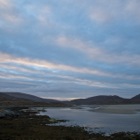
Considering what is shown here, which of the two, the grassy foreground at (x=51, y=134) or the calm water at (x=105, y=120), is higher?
the calm water at (x=105, y=120)

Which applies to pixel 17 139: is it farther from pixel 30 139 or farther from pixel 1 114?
pixel 1 114

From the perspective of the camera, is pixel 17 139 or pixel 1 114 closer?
pixel 17 139

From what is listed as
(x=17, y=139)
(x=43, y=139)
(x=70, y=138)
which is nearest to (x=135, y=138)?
(x=70, y=138)

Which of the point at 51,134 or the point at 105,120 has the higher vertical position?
the point at 105,120

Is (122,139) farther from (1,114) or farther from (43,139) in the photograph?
(1,114)

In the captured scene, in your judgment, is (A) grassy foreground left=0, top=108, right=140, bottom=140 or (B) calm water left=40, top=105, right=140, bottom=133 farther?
(B) calm water left=40, top=105, right=140, bottom=133

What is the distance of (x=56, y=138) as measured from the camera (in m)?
28.7

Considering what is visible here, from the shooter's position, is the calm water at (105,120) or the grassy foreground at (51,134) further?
the calm water at (105,120)

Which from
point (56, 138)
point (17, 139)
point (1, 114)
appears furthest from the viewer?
point (1, 114)

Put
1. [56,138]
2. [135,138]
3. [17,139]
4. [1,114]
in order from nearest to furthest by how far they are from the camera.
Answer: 1. [17,139]
2. [56,138]
3. [135,138]
4. [1,114]

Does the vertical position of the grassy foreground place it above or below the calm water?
below

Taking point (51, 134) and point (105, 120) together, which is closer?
point (51, 134)

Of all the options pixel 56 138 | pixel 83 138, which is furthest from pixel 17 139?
pixel 83 138

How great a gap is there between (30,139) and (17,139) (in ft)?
3.77
